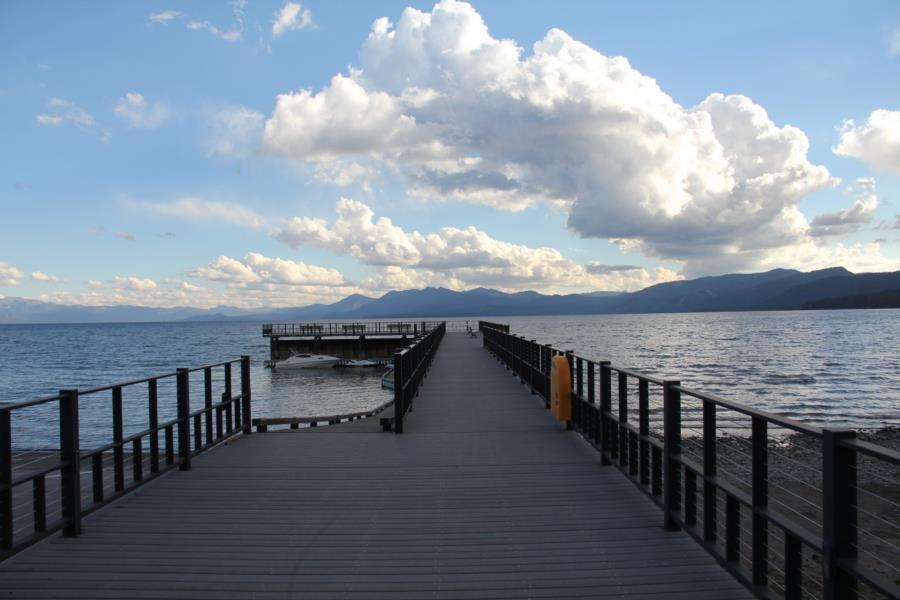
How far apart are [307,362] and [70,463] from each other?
49717 mm

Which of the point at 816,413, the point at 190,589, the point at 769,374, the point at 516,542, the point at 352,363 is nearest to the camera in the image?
the point at 190,589

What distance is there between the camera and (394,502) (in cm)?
592

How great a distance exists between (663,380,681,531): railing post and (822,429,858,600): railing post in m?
1.92

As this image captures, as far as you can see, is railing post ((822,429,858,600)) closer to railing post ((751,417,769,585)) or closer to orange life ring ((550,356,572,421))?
railing post ((751,417,769,585))

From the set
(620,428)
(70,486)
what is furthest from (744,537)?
(70,486)

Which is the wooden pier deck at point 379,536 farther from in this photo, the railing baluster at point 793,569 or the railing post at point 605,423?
the railing baluster at point 793,569

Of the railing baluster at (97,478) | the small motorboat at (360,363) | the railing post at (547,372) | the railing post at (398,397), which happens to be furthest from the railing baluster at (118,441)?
the small motorboat at (360,363)

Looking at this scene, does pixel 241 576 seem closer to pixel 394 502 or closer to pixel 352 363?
pixel 394 502

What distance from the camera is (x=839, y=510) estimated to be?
2980mm

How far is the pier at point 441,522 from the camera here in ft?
12.8

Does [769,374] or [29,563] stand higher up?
[29,563]

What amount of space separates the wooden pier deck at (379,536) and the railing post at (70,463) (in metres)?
0.13

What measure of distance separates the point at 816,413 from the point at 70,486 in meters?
26.2

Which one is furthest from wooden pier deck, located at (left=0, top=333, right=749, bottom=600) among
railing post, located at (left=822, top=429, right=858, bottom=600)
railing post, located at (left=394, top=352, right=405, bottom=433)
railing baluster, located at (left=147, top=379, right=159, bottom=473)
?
railing post, located at (left=394, top=352, right=405, bottom=433)
